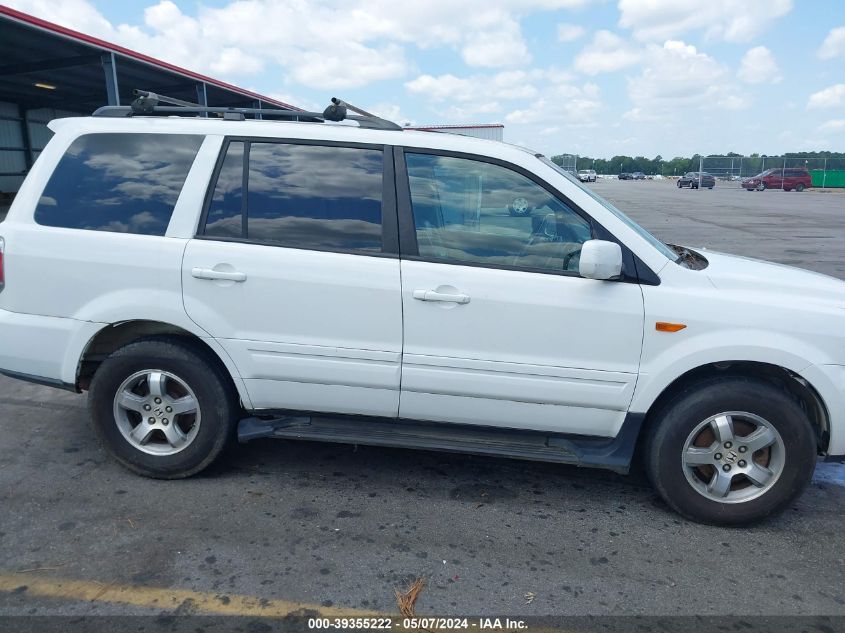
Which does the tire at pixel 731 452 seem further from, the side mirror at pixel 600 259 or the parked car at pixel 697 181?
the parked car at pixel 697 181

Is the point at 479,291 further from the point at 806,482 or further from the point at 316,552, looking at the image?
the point at 806,482

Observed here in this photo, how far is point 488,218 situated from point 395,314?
2.29 ft

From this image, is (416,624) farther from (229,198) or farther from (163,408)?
(229,198)

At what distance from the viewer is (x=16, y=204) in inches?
141

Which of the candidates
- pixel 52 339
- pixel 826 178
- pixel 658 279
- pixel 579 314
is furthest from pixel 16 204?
pixel 826 178

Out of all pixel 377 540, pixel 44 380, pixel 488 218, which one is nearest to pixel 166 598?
pixel 377 540

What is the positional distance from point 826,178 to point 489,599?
56103 mm

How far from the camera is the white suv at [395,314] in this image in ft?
10.5

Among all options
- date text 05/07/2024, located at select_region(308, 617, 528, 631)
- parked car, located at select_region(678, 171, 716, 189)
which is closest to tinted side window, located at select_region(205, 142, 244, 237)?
date text 05/07/2024, located at select_region(308, 617, 528, 631)

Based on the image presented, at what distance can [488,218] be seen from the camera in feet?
11.1

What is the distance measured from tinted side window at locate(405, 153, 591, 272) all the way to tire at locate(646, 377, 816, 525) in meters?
0.93

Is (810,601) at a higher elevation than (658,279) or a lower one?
lower

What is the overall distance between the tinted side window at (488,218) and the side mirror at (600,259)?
20cm

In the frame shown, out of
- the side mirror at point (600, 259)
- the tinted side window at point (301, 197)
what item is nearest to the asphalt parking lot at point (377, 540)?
the side mirror at point (600, 259)
